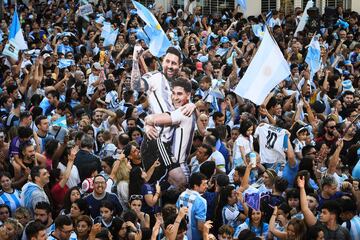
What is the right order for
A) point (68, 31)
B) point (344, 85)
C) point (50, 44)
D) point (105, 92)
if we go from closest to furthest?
point (105, 92), point (344, 85), point (50, 44), point (68, 31)

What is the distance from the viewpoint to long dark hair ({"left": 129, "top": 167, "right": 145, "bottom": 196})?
36.3 feet

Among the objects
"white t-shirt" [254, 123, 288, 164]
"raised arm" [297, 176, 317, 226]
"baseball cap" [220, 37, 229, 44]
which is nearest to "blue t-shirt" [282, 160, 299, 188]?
"white t-shirt" [254, 123, 288, 164]

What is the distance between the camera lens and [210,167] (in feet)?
37.6

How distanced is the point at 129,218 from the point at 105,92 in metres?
6.26

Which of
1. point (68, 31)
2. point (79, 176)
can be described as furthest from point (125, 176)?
point (68, 31)

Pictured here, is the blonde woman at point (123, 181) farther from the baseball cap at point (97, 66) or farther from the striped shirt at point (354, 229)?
the baseball cap at point (97, 66)

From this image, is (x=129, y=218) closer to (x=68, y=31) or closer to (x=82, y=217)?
(x=82, y=217)

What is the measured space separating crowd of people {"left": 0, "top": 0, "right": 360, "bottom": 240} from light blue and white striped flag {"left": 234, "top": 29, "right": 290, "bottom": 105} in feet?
2.32

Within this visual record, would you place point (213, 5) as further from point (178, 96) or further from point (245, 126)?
point (178, 96)

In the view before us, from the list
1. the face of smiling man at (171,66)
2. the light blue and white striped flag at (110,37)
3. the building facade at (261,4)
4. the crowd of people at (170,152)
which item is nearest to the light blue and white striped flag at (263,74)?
the crowd of people at (170,152)

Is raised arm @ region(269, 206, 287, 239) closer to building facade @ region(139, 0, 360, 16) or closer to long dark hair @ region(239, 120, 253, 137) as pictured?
long dark hair @ region(239, 120, 253, 137)

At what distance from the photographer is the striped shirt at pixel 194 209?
1020cm

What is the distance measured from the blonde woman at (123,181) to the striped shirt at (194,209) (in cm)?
100

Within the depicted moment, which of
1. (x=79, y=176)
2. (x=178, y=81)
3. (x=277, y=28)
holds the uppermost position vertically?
(x=178, y=81)
